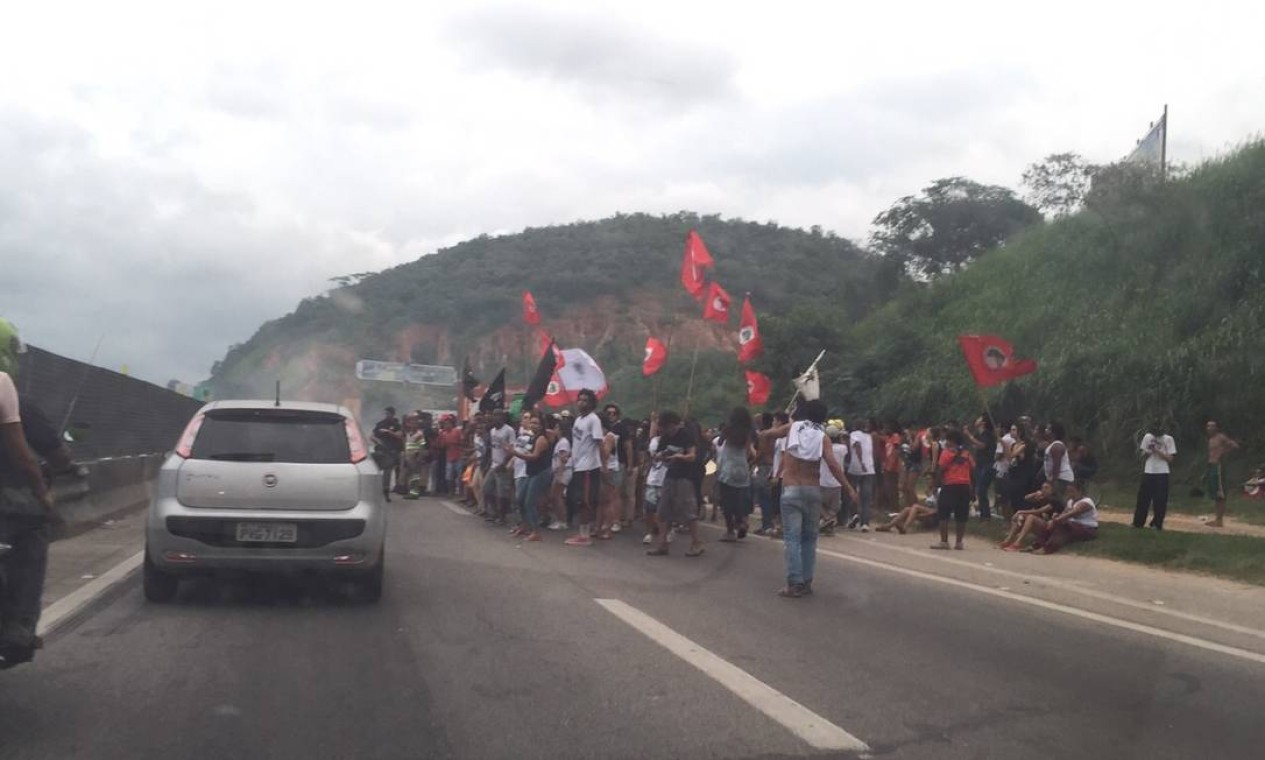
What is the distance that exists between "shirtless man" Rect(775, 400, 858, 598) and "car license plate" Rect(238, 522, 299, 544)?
402 cm

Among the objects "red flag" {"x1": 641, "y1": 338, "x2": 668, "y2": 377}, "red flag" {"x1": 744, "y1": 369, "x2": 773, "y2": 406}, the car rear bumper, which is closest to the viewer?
the car rear bumper

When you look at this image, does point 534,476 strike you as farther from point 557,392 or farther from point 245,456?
point 557,392

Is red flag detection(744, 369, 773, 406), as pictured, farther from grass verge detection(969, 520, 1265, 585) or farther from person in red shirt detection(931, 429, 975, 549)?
grass verge detection(969, 520, 1265, 585)

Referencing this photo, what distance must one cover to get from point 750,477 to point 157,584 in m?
8.66

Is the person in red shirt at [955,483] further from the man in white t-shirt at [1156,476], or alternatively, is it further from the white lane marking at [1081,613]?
the man in white t-shirt at [1156,476]

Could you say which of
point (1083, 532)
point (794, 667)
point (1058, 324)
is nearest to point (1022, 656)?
point (794, 667)

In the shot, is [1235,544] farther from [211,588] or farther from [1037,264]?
[1037,264]

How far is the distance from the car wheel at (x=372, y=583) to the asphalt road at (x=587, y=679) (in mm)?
144

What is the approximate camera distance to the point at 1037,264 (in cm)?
4003

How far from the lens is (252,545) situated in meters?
8.66

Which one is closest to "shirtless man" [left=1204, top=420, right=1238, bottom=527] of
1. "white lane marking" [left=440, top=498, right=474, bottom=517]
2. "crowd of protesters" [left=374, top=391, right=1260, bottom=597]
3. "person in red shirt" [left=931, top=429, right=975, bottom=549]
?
"crowd of protesters" [left=374, top=391, right=1260, bottom=597]

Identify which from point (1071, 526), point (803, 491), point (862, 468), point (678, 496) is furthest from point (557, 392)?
point (803, 491)

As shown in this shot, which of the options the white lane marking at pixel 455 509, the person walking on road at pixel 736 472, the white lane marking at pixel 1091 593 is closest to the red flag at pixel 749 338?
the white lane marking at pixel 455 509

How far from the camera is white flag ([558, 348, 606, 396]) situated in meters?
24.0
